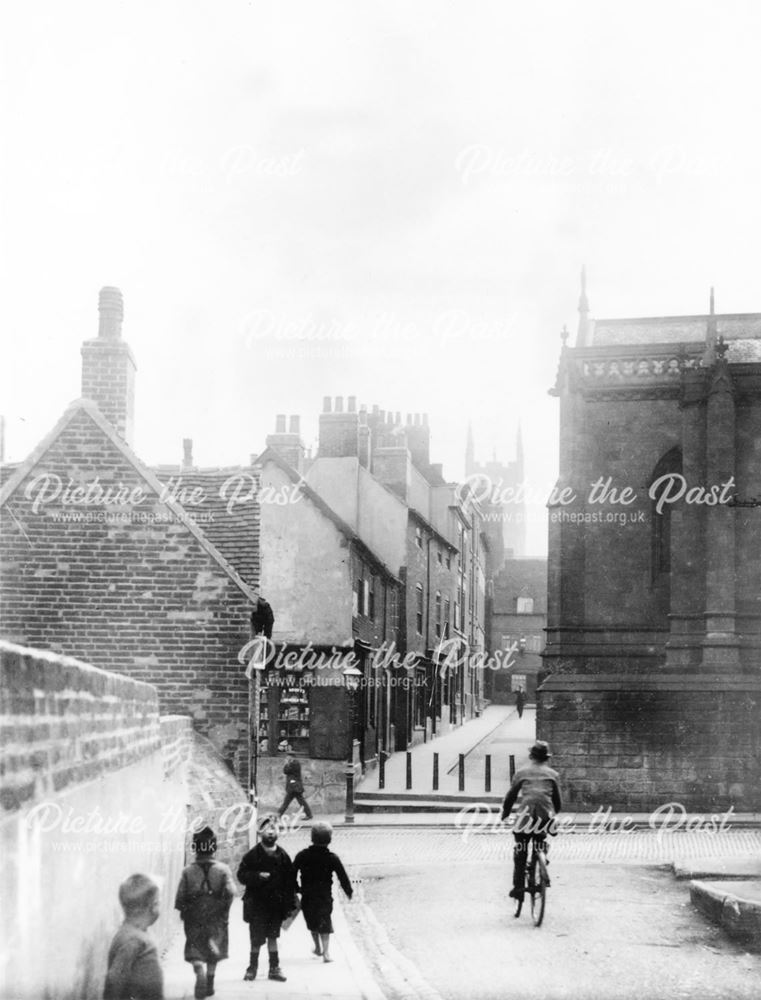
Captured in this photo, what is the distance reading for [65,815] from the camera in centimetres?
550

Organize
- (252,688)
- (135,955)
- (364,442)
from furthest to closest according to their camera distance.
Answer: (364,442)
(252,688)
(135,955)

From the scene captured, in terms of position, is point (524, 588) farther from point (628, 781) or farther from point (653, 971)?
point (653, 971)

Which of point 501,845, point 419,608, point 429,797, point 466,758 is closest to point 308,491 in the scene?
point 429,797

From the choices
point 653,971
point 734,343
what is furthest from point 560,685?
point 653,971

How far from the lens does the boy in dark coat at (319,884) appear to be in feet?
30.6

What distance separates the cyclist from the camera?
36.9ft

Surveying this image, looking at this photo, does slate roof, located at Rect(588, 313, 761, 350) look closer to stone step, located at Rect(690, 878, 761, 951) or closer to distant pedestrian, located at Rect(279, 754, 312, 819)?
distant pedestrian, located at Rect(279, 754, 312, 819)

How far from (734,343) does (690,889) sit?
20.0m

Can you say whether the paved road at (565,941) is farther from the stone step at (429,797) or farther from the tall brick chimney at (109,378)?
the stone step at (429,797)

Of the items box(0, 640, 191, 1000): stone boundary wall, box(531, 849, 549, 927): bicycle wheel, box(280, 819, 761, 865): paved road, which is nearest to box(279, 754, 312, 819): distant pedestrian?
box(280, 819, 761, 865): paved road

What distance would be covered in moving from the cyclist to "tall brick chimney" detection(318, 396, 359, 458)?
1034 inches

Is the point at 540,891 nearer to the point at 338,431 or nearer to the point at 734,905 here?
the point at 734,905

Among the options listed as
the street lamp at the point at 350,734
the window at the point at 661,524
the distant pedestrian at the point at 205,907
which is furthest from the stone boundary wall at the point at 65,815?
the window at the point at 661,524

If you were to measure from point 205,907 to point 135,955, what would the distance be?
220 centimetres
